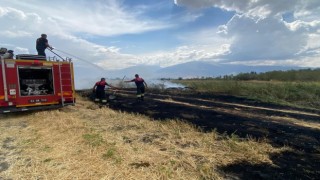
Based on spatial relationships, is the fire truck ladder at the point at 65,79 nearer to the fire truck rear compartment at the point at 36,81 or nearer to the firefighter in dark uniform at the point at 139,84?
the fire truck rear compartment at the point at 36,81

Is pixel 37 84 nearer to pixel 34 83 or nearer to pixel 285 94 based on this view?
pixel 34 83

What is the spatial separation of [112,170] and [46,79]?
10387 mm

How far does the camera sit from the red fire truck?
1201 centimetres

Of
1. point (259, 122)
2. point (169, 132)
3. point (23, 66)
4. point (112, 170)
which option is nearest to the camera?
point (112, 170)

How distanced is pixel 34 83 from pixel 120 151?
9.11 m

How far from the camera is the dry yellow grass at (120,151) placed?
5.43 metres

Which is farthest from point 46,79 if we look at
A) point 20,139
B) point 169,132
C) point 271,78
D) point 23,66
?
point 271,78

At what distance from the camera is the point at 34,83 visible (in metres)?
→ 13.9

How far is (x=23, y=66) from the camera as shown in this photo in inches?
495

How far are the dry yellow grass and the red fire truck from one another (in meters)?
2.50

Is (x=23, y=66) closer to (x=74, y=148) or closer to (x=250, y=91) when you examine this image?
(x=74, y=148)

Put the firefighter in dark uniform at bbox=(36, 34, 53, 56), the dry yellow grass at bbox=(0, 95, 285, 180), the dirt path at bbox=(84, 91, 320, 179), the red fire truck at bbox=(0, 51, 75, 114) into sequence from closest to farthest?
1. the dry yellow grass at bbox=(0, 95, 285, 180)
2. the dirt path at bbox=(84, 91, 320, 179)
3. the red fire truck at bbox=(0, 51, 75, 114)
4. the firefighter in dark uniform at bbox=(36, 34, 53, 56)

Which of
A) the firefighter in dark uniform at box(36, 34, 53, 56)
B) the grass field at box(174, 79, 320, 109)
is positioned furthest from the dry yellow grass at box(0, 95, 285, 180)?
the grass field at box(174, 79, 320, 109)

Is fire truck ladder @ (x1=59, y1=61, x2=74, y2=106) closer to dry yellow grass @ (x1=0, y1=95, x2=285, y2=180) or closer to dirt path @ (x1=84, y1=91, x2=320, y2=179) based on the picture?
dry yellow grass @ (x1=0, y1=95, x2=285, y2=180)
